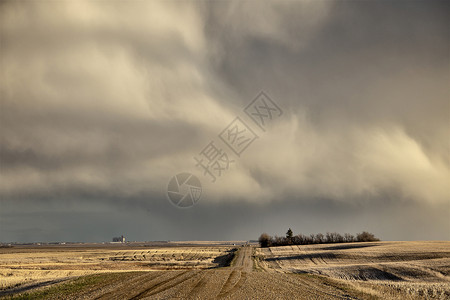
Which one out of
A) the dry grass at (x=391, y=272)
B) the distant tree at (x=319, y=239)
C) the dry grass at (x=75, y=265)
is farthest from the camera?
the distant tree at (x=319, y=239)

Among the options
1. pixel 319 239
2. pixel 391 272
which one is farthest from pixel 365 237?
pixel 391 272

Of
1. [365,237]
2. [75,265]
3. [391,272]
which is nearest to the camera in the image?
[391,272]

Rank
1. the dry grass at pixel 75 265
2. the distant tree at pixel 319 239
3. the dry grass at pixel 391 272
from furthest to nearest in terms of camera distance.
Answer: the distant tree at pixel 319 239, the dry grass at pixel 75 265, the dry grass at pixel 391 272

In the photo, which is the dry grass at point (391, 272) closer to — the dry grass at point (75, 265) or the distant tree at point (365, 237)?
the dry grass at point (75, 265)

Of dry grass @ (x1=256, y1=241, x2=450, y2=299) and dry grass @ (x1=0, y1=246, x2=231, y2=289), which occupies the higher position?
dry grass @ (x1=256, y1=241, x2=450, y2=299)

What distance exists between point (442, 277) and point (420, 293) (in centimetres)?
1671

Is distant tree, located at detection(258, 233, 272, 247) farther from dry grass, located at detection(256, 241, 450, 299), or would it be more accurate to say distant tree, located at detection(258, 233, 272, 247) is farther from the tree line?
dry grass, located at detection(256, 241, 450, 299)

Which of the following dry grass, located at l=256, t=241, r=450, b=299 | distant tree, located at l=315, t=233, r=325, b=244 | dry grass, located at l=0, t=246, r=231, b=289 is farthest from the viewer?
distant tree, located at l=315, t=233, r=325, b=244

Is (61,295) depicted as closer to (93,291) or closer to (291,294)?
(93,291)

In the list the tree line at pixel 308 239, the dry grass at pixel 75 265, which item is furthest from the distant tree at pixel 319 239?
the dry grass at pixel 75 265

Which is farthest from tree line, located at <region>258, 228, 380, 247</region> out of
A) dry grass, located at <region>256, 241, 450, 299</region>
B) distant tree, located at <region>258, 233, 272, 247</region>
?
dry grass, located at <region>256, 241, 450, 299</region>

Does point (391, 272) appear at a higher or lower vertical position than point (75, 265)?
higher

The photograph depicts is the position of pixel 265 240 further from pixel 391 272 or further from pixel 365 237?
pixel 391 272

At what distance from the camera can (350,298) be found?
86.4 ft
